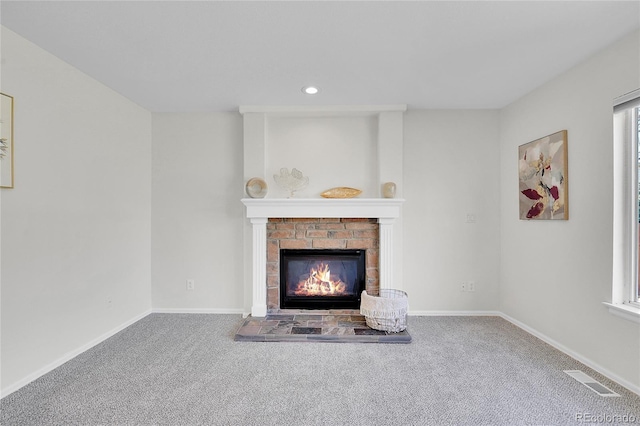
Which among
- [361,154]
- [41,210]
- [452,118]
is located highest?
[452,118]

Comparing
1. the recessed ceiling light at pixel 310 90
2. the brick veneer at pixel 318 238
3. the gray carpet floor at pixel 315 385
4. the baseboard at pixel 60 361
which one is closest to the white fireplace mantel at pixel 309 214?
the brick veneer at pixel 318 238

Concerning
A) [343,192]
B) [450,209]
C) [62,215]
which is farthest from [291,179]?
[62,215]

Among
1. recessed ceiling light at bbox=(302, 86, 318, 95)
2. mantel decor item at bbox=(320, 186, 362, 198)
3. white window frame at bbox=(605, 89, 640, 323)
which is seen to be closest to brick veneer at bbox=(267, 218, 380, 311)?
mantel decor item at bbox=(320, 186, 362, 198)

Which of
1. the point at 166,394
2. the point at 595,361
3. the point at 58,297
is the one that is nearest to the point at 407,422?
the point at 166,394

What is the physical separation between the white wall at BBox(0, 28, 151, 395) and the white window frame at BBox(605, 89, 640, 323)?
12.9 feet

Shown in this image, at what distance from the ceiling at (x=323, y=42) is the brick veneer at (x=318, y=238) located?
1347 mm

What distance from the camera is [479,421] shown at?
170 centimetres

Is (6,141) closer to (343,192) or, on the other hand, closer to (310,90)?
(310,90)

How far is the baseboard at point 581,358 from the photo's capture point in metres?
1.98

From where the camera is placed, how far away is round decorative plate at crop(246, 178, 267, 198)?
3.26m

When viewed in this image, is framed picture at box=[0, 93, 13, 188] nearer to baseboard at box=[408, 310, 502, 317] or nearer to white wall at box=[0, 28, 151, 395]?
white wall at box=[0, 28, 151, 395]

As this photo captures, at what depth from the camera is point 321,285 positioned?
345 centimetres

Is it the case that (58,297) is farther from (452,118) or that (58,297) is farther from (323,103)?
(452,118)

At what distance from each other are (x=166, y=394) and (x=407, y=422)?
4.83ft
